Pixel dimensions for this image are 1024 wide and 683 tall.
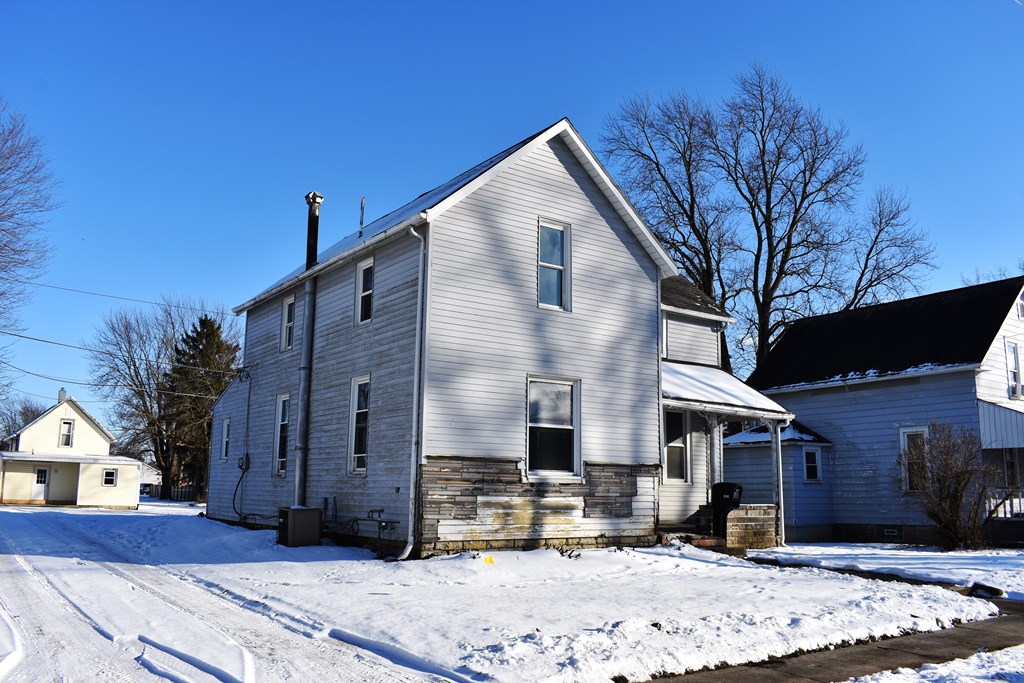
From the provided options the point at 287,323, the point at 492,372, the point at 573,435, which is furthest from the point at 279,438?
the point at 573,435

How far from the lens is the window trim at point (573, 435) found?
1462cm

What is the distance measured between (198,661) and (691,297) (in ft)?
58.7

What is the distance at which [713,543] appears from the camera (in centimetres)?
1650

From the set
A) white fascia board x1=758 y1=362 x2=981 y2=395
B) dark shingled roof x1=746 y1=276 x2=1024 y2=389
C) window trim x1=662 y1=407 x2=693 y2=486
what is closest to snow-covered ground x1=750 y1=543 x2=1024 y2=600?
window trim x1=662 y1=407 x2=693 y2=486

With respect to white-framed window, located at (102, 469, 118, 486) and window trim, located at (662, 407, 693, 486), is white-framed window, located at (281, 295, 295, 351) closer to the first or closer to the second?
window trim, located at (662, 407, 693, 486)

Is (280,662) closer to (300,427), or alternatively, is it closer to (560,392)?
(560,392)

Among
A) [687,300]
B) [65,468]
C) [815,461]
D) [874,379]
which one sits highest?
[687,300]

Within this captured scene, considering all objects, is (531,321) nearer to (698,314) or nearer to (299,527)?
(299,527)

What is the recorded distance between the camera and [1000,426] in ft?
67.0

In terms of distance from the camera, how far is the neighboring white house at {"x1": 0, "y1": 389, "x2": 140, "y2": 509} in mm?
44750

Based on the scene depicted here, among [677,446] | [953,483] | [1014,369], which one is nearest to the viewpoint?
[953,483]

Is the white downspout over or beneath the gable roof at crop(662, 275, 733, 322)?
beneath

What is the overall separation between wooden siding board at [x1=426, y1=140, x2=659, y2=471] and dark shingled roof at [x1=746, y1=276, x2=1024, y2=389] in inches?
392

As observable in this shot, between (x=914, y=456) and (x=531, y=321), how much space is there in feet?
34.8
